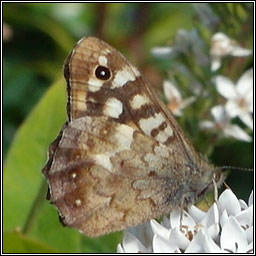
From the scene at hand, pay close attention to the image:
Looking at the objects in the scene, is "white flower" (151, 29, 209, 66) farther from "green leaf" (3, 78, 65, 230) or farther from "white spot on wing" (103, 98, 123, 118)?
"white spot on wing" (103, 98, 123, 118)

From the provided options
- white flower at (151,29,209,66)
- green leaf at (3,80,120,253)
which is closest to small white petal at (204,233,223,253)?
green leaf at (3,80,120,253)

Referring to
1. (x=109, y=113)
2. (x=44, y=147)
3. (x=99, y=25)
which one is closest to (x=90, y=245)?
(x=44, y=147)

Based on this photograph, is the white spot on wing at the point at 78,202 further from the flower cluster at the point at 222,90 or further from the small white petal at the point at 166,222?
the flower cluster at the point at 222,90

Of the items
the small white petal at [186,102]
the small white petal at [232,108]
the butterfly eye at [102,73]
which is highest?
the butterfly eye at [102,73]

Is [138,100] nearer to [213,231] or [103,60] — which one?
[103,60]

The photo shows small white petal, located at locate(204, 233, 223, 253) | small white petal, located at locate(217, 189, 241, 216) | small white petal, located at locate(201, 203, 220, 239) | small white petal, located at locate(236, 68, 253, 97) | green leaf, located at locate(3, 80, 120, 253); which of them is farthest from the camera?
small white petal, located at locate(236, 68, 253, 97)

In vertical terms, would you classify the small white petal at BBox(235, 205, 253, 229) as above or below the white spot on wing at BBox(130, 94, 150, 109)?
below

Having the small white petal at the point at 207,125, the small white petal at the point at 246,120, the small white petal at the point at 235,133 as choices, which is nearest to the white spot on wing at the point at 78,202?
the small white petal at the point at 207,125
